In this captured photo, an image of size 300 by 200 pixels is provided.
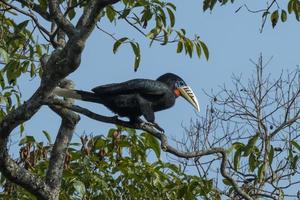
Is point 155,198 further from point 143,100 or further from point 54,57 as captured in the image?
point 54,57

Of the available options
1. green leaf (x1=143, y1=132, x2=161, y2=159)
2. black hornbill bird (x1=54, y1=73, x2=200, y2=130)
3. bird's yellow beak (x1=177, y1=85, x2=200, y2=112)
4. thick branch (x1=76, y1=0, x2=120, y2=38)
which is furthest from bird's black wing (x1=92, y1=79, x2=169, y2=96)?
thick branch (x1=76, y1=0, x2=120, y2=38)

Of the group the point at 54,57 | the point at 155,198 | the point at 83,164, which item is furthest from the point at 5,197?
the point at 54,57

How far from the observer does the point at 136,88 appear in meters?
6.76

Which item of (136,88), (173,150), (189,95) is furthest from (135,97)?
(173,150)

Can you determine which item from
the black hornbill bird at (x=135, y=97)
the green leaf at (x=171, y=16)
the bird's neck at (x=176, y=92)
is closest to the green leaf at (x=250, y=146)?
the black hornbill bird at (x=135, y=97)

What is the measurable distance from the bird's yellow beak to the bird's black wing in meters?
0.43

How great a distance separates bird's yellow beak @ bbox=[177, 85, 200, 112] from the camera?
24.2ft

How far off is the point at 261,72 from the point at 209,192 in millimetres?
1863

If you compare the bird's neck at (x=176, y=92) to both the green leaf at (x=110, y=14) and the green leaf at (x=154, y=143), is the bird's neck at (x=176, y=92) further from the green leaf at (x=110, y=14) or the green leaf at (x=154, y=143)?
the green leaf at (x=154, y=143)

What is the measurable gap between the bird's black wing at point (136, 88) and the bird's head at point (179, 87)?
316 millimetres

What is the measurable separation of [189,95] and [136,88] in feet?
2.59

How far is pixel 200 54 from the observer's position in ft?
21.8

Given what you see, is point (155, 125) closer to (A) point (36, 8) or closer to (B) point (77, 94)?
(B) point (77, 94)

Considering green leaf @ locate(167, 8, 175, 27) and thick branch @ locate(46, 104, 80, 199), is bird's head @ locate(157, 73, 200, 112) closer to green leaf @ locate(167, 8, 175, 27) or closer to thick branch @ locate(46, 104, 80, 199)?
green leaf @ locate(167, 8, 175, 27)
